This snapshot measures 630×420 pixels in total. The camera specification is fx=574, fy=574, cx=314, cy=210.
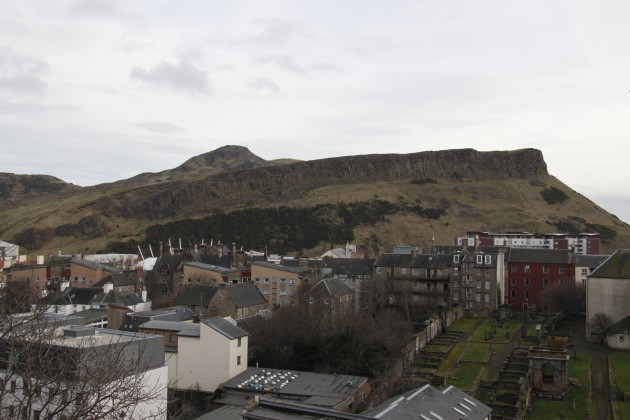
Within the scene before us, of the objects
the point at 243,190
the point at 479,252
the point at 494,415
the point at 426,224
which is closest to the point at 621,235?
the point at 426,224

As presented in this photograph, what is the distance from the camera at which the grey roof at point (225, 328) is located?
117ft

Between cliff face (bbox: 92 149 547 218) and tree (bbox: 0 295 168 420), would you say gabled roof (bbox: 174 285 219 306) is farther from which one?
cliff face (bbox: 92 149 547 218)

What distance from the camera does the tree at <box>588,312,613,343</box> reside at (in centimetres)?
4706

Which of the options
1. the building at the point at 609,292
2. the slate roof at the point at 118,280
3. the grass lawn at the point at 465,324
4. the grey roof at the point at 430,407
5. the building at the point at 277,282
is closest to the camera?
the grey roof at the point at 430,407

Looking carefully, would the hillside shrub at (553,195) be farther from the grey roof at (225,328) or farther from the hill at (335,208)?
the grey roof at (225,328)

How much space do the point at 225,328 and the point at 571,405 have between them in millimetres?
20672

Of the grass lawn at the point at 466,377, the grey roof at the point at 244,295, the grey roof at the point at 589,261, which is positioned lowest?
the grass lawn at the point at 466,377

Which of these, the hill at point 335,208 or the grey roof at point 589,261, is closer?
the grey roof at point 589,261

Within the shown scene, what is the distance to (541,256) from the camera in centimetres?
6819

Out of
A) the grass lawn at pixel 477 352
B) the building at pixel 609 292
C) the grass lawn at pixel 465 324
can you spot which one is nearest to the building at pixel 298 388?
the grass lawn at pixel 477 352

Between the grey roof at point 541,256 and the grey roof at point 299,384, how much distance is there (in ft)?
135

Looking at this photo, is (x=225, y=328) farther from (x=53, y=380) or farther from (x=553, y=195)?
(x=553, y=195)

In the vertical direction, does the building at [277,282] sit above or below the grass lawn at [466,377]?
above

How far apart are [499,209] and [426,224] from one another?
2258 cm
